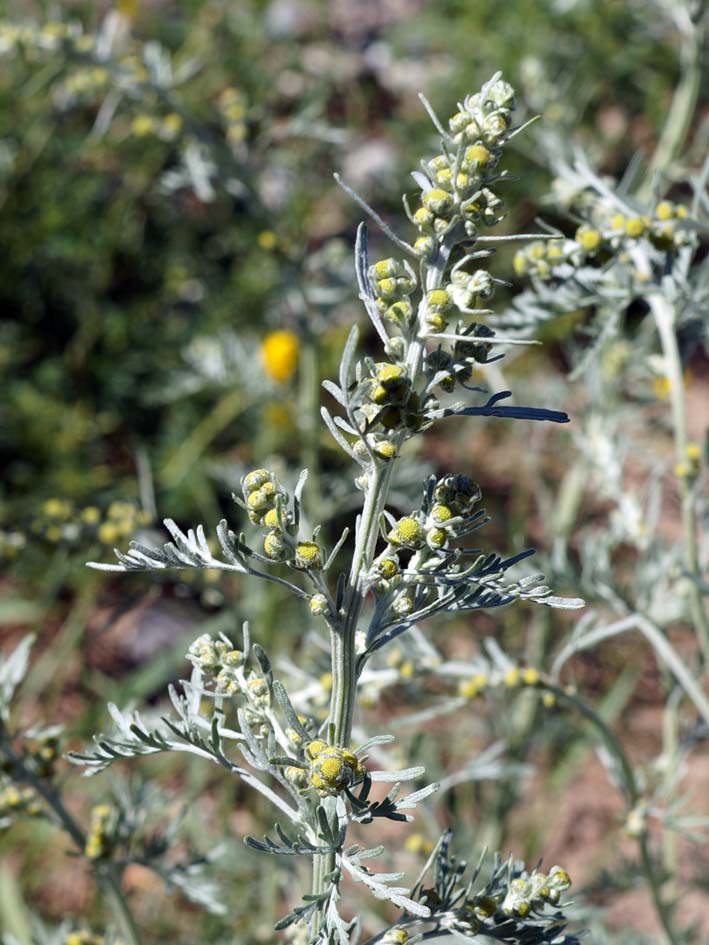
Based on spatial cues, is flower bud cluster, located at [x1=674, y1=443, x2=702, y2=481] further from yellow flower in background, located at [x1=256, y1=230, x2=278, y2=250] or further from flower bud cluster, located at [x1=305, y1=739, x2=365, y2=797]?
yellow flower in background, located at [x1=256, y1=230, x2=278, y2=250]

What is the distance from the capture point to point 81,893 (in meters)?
3.18

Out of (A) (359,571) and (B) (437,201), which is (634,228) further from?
(A) (359,571)

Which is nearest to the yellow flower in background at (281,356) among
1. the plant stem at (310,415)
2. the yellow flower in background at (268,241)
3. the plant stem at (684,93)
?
the plant stem at (310,415)

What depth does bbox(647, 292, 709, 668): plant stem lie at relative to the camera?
1737mm

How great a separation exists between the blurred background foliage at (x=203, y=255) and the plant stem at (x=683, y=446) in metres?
0.93

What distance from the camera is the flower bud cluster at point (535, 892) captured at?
1.15 m

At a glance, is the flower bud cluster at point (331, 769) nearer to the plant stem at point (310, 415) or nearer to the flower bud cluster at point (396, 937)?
the flower bud cluster at point (396, 937)

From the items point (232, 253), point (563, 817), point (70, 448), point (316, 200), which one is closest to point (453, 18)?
point (316, 200)

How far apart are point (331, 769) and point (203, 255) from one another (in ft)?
13.3

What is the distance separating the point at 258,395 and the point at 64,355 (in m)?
1.70

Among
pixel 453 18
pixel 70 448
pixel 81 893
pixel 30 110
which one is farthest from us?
pixel 453 18

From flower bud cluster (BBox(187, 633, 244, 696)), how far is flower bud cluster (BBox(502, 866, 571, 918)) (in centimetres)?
40

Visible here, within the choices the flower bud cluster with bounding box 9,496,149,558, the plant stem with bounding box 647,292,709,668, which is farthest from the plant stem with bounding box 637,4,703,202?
the flower bud cluster with bounding box 9,496,149,558

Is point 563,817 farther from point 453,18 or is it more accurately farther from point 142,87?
point 453,18
